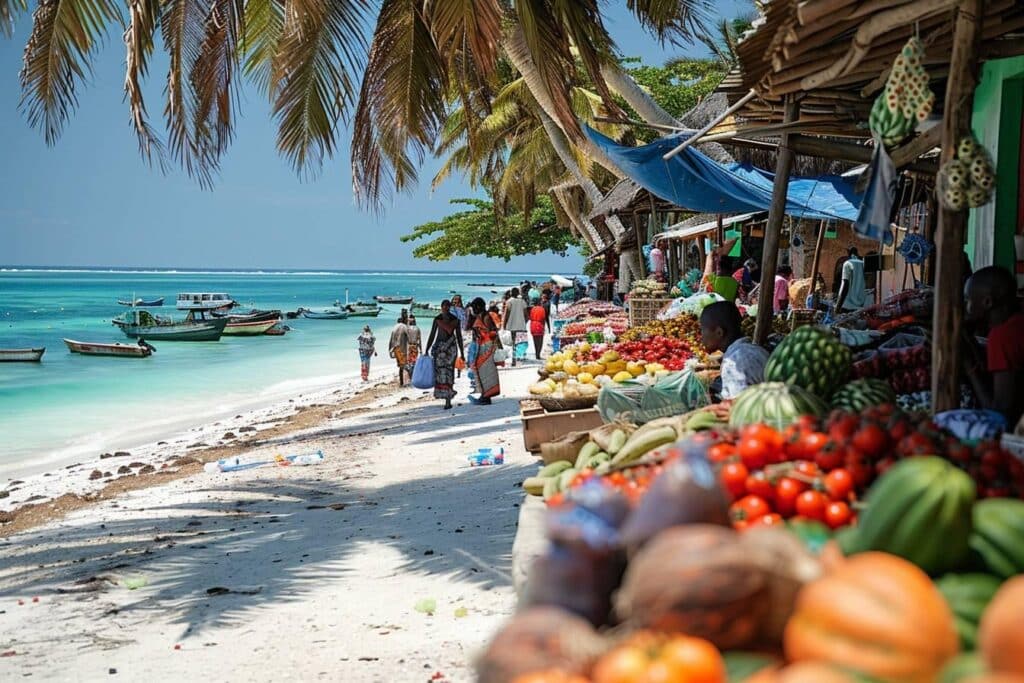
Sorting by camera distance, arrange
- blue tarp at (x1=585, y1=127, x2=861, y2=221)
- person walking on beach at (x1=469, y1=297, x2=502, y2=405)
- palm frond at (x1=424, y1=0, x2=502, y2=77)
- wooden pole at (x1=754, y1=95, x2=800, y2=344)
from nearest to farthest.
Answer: wooden pole at (x1=754, y1=95, x2=800, y2=344) < palm frond at (x1=424, y1=0, x2=502, y2=77) < blue tarp at (x1=585, y1=127, x2=861, y2=221) < person walking on beach at (x1=469, y1=297, x2=502, y2=405)

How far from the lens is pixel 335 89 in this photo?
A: 9.95 meters

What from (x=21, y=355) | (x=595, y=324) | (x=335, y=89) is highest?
(x=335, y=89)

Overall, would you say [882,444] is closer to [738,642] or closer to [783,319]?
[738,642]

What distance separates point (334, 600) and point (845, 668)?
451cm

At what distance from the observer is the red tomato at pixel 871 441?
2725 millimetres

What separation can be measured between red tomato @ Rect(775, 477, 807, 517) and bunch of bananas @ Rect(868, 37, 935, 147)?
222cm

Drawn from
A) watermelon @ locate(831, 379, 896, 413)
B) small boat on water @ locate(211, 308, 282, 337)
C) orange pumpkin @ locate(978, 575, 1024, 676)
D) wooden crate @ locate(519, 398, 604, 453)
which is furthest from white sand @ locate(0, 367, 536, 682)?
small boat on water @ locate(211, 308, 282, 337)

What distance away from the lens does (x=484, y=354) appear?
14.7 meters

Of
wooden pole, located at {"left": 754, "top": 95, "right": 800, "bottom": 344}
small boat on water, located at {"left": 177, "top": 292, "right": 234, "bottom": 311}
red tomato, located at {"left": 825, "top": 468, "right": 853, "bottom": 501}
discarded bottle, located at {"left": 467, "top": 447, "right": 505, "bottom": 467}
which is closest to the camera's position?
red tomato, located at {"left": 825, "top": 468, "right": 853, "bottom": 501}

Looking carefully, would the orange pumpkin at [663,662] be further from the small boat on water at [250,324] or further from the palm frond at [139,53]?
the small boat on water at [250,324]

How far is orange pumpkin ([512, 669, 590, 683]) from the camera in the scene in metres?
1.65

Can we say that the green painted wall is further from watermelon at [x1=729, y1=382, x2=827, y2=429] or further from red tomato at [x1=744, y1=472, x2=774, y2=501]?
red tomato at [x1=744, y1=472, x2=774, y2=501]

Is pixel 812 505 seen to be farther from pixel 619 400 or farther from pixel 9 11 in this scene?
pixel 9 11

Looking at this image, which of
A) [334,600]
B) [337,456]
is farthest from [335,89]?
[334,600]
